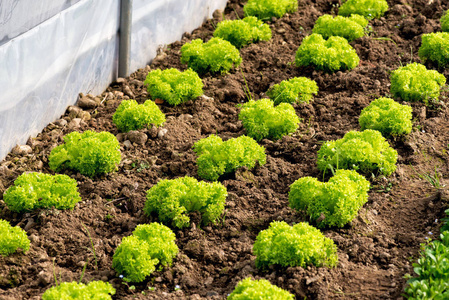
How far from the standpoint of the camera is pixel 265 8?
30.8 ft

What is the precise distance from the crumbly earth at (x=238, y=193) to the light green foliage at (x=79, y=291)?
269 mm

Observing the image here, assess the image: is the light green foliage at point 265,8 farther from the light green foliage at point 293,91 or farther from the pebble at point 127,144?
the pebble at point 127,144

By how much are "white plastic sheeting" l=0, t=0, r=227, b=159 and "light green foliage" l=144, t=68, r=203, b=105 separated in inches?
27.1

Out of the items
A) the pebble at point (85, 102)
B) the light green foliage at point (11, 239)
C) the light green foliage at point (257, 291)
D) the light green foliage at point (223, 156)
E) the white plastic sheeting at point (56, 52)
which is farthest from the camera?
the pebble at point (85, 102)

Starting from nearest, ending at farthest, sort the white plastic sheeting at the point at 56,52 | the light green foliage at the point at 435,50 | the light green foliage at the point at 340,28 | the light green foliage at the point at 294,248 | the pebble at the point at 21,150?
1. the light green foliage at the point at 294,248
2. the white plastic sheeting at the point at 56,52
3. the pebble at the point at 21,150
4. the light green foliage at the point at 435,50
5. the light green foliage at the point at 340,28

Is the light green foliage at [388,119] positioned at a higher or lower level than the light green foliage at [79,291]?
lower

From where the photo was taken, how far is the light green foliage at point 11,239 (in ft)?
15.8

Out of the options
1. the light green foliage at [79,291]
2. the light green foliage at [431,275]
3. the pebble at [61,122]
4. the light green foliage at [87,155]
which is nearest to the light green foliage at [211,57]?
the pebble at [61,122]

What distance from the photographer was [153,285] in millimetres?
4758

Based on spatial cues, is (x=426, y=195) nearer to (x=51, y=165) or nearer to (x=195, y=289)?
(x=195, y=289)

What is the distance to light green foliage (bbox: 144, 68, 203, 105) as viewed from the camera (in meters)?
7.23

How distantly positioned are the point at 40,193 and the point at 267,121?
259cm

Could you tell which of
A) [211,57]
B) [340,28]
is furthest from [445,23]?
[211,57]

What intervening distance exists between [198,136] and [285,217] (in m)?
1.76
